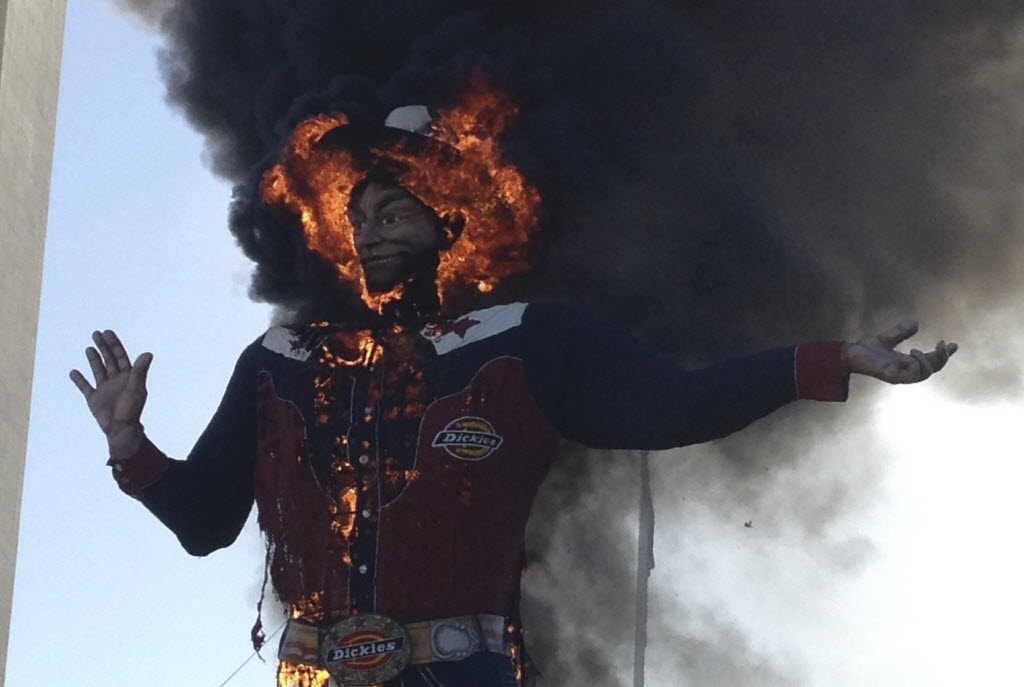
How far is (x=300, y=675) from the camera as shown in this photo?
48.3 ft

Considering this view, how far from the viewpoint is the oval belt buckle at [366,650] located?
14422 millimetres

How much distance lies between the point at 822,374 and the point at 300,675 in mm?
3399

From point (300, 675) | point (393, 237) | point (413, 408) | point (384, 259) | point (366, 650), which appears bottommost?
point (300, 675)

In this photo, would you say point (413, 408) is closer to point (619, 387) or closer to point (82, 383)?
point (619, 387)

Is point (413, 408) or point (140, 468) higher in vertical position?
point (413, 408)

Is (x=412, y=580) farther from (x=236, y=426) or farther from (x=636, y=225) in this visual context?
(x=636, y=225)

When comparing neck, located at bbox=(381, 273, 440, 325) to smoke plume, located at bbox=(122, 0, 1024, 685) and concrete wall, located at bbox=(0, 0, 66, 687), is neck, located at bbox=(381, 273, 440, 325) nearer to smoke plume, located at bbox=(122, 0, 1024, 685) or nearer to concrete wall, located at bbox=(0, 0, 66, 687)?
smoke plume, located at bbox=(122, 0, 1024, 685)

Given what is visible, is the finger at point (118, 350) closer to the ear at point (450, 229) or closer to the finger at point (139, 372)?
the finger at point (139, 372)

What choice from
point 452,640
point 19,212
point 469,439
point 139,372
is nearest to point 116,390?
point 139,372

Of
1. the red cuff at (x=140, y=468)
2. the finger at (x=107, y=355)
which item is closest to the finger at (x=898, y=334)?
the red cuff at (x=140, y=468)

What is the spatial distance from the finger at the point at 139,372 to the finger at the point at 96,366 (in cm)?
19

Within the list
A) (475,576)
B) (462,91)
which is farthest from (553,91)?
(475,576)

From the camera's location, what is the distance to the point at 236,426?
51.5 ft

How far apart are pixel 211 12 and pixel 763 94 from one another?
12.9 ft
